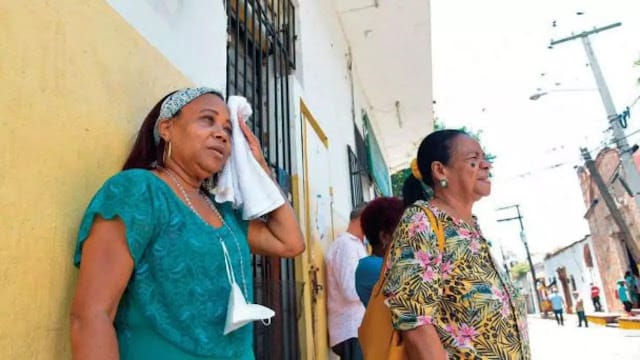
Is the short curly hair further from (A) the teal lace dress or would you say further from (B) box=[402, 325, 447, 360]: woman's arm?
(A) the teal lace dress

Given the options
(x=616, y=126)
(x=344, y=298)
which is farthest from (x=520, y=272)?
(x=344, y=298)

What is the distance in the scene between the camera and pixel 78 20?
113 cm

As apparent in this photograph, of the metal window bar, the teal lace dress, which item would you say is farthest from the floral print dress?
the metal window bar

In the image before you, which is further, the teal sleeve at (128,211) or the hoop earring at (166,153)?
the hoop earring at (166,153)

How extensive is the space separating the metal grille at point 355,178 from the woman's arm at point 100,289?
14.0ft

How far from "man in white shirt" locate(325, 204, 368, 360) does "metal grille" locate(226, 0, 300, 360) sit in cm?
44

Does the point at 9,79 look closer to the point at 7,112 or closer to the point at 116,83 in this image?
the point at 7,112

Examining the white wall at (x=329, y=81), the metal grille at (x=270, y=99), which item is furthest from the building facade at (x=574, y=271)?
the metal grille at (x=270, y=99)

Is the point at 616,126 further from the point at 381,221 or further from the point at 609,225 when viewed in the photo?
the point at 381,221

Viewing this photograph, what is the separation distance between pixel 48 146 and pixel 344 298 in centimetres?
244

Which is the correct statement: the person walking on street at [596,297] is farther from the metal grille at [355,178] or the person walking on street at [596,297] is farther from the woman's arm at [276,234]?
the woman's arm at [276,234]

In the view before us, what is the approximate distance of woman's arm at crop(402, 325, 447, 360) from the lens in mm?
1305

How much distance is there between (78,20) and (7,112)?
374mm

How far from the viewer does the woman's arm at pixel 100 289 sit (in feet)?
2.72
